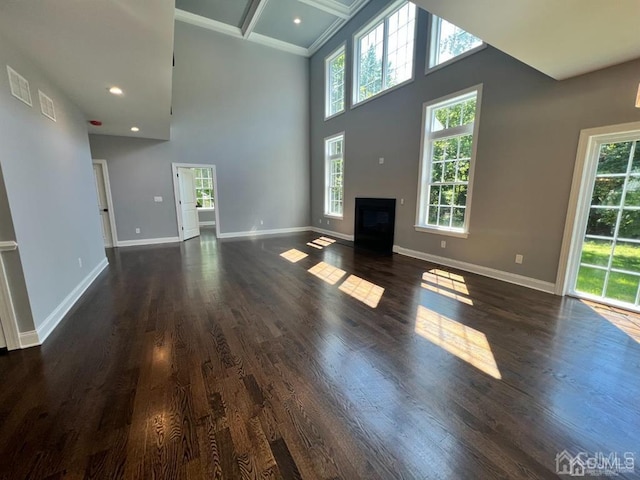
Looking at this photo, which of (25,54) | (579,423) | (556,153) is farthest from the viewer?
(556,153)

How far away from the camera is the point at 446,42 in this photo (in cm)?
423

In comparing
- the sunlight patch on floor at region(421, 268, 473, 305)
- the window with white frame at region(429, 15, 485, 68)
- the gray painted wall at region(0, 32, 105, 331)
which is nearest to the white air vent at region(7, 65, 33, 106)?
the gray painted wall at region(0, 32, 105, 331)

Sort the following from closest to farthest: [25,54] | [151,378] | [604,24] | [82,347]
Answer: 1. [151,378]
2. [604,24]
3. [82,347]
4. [25,54]

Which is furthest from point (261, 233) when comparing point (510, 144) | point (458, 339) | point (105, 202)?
point (458, 339)

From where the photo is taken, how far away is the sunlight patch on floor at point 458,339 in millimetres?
1990

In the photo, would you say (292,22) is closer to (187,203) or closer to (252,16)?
(252,16)

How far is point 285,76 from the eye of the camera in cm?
748

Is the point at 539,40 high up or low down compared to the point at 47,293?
up

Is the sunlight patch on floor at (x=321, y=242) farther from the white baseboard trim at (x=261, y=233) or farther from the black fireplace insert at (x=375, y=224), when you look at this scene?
the white baseboard trim at (x=261, y=233)

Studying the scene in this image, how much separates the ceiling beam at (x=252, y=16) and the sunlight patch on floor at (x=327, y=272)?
5.63m

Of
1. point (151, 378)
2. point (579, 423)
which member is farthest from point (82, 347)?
point (579, 423)

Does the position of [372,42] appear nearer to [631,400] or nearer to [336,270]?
[336,270]

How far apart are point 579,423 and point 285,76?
28.3ft

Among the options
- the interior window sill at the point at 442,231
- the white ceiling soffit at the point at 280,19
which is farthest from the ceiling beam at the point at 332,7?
the interior window sill at the point at 442,231
